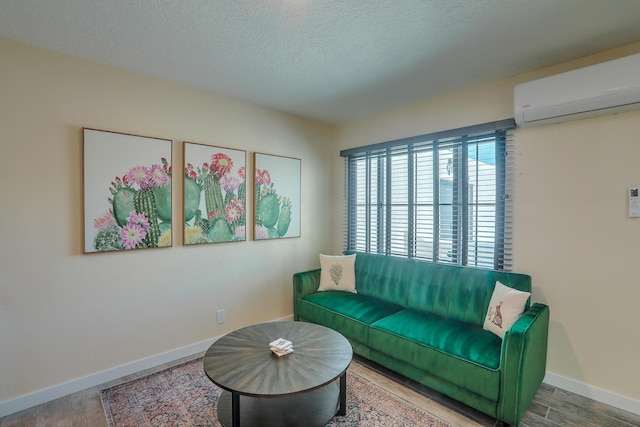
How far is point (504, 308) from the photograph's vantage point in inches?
84.2

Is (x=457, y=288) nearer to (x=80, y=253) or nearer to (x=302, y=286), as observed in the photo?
(x=302, y=286)

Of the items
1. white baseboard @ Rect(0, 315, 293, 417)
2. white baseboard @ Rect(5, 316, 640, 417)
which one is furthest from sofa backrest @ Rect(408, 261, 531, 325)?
white baseboard @ Rect(0, 315, 293, 417)

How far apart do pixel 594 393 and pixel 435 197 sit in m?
1.88

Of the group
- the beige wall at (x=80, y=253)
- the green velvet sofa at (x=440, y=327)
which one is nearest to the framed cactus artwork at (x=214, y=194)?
the beige wall at (x=80, y=253)

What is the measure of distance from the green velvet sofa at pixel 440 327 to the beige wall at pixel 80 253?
1146 millimetres

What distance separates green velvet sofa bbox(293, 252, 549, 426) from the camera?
180cm

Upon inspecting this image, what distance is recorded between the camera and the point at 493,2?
1.61m

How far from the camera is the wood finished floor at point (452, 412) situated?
1913 mm

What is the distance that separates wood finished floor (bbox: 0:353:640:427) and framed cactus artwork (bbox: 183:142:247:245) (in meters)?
1.36

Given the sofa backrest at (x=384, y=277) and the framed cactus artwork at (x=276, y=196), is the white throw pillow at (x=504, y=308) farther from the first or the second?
the framed cactus artwork at (x=276, y=196)

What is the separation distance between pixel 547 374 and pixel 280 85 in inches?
129

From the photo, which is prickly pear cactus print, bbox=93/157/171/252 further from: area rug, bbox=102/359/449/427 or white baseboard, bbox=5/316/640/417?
area rug, bbox=102/359/449/427

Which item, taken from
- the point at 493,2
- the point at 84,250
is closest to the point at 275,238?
the point at 84,250

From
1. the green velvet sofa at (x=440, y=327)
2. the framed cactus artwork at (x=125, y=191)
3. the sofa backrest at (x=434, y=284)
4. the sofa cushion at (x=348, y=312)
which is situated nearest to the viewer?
the green velvet sofa at (x=440, y=327)
